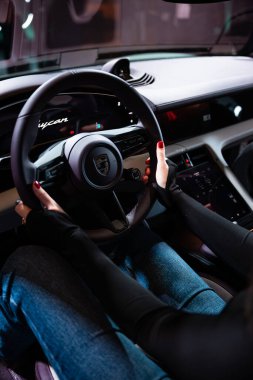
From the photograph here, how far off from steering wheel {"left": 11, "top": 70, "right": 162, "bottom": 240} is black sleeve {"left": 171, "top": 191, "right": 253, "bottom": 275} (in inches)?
5.1

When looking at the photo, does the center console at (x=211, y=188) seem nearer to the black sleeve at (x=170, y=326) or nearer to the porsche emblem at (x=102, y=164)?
the porsche emblem at (x=102, y=164)

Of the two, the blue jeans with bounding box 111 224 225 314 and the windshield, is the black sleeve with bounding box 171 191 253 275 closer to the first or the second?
the blue jeans with bounding box 111 224 225 314

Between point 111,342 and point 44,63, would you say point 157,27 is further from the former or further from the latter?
point 111,342

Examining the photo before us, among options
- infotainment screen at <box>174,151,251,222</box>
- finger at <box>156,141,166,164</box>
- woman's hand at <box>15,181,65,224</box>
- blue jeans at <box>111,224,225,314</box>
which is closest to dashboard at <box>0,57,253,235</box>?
infotainment screen at <box>174,151,251,222</box>

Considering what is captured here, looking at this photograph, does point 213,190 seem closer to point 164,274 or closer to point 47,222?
point 164,274

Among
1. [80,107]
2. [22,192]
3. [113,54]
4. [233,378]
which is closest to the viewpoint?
[233,378]

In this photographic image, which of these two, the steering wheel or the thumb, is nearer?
the steering wheel

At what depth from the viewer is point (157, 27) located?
559 centimetres

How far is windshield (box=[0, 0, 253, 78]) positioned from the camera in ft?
9.48

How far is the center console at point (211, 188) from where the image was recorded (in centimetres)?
183

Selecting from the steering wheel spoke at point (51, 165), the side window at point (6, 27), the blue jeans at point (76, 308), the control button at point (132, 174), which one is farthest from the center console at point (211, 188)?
the side window at point (6, 27)

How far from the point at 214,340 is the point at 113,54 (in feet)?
7.86

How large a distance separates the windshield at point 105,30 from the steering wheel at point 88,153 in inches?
40.6

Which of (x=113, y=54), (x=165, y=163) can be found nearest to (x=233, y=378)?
(x=165, y=163)
